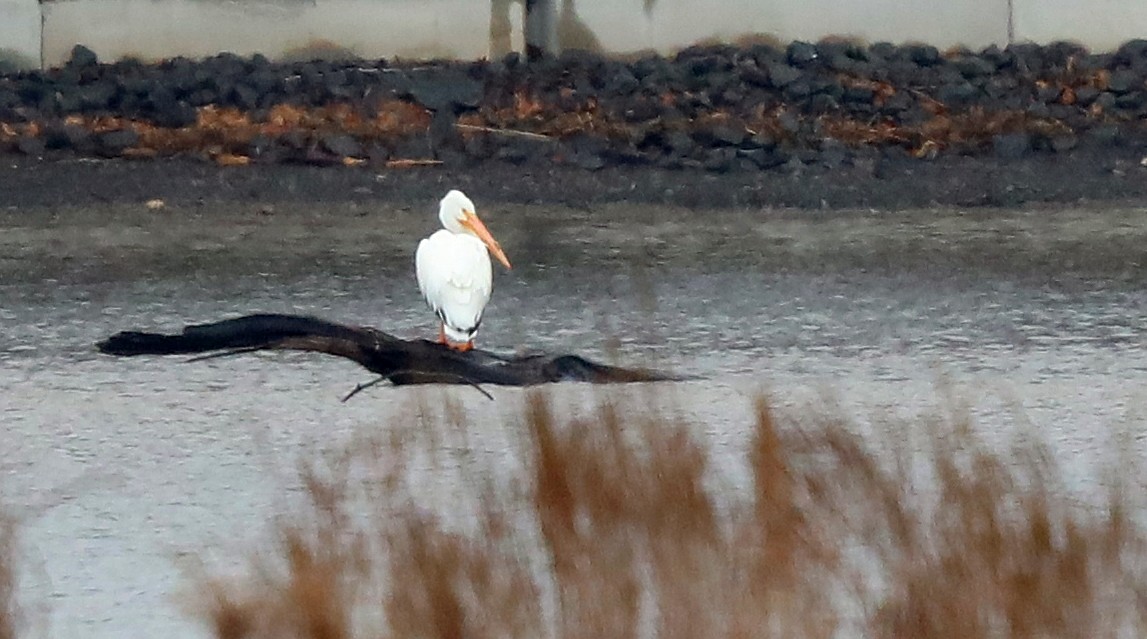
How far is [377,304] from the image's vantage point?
4875 millimetres

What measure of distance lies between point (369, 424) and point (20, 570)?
41.2 inches

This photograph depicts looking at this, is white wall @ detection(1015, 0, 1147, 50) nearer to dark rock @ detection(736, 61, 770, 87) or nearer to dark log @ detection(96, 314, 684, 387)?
dark rock @ detection(736, 61, 770, 87)

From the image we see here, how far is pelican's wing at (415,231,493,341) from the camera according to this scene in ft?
13.7

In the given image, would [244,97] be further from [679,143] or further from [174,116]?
[679,143]

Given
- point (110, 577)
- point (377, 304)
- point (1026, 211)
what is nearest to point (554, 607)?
point (110, 577)

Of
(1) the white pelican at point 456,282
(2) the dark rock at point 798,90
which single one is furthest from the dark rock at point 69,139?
(1) the white pelican at point 456,282

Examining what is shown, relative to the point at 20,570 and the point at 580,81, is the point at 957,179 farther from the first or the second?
the point at 20,570

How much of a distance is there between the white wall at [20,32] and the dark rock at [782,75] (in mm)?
3113

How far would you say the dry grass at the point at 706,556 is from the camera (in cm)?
247

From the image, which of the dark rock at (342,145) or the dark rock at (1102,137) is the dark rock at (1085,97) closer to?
the dark rock at (1102,137)

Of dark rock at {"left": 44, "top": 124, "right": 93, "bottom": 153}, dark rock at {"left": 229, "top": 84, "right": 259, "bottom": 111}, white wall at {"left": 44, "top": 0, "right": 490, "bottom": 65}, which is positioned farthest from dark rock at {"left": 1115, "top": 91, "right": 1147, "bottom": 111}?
dark rock at {"left": 44, "top": 124, "right": 93, "bottom": 153}

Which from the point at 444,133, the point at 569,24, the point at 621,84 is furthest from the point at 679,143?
the point at 569,24

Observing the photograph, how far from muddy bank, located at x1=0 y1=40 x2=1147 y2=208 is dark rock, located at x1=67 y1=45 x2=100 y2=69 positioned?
0.4 inches

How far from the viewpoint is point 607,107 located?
22.7ft
